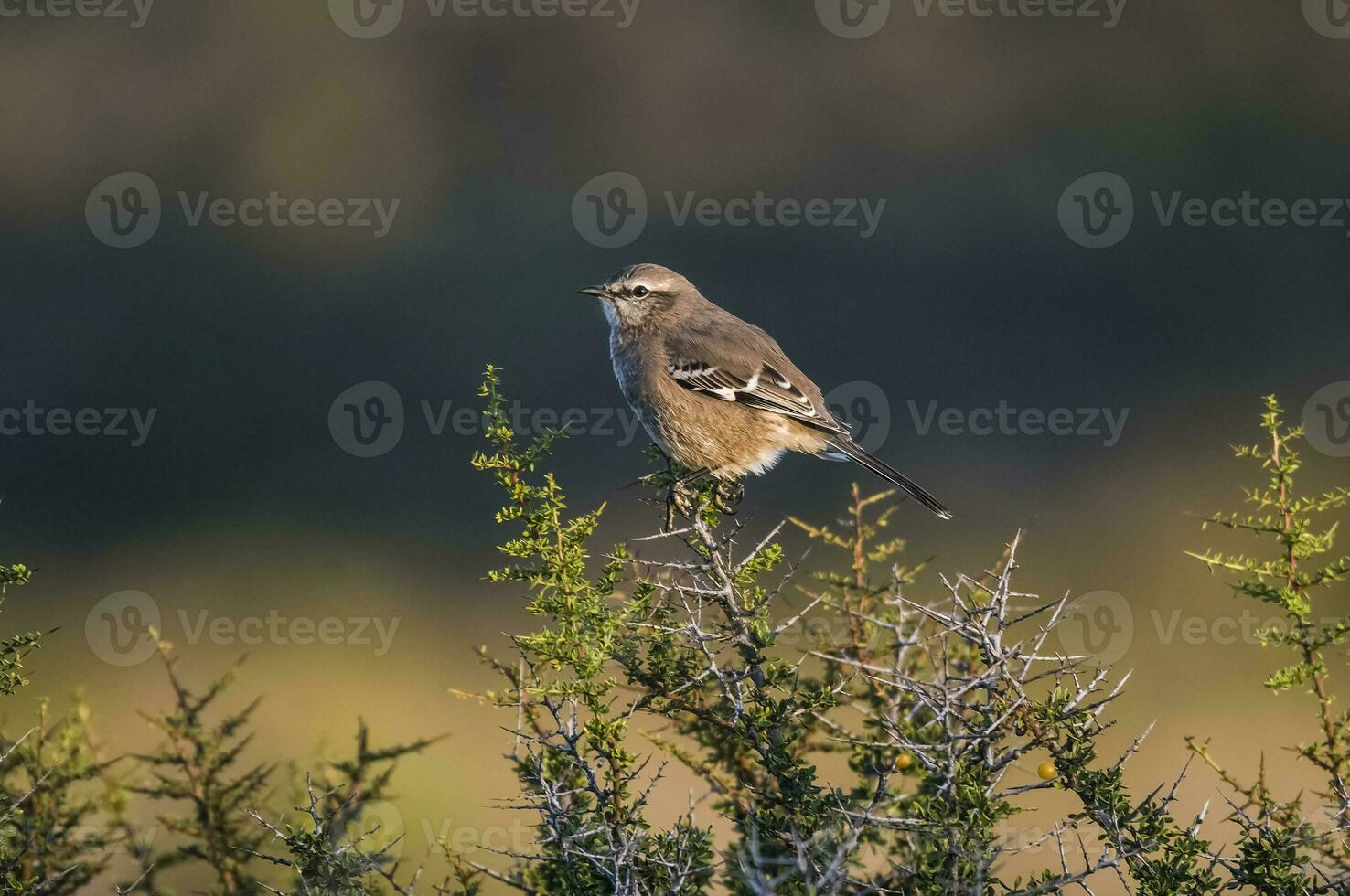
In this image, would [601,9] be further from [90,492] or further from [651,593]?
[651,593]

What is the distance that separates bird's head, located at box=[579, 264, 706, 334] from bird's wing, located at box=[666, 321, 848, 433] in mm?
208

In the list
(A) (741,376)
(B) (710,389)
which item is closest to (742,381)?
(A) (741,376)

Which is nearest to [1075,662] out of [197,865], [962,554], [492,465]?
[492,465]

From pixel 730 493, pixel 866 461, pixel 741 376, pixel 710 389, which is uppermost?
pixel 741 376

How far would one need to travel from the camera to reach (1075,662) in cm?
234

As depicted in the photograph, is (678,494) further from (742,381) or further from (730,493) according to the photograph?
(742,381)

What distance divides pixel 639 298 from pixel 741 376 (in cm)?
63

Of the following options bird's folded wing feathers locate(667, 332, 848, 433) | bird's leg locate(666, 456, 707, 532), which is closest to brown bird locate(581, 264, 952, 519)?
bird's folded wing feathers locate(667, 332, 848, 433)

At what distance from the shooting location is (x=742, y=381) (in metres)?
5.30

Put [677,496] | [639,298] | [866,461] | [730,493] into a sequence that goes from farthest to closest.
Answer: [639,298] < [866,461] < [730,493] < [677,496]

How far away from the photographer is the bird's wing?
17.3 ft

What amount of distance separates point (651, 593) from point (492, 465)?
0.47m

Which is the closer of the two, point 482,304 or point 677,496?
point 677,496

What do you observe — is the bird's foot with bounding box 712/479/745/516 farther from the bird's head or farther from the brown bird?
the bird's head
